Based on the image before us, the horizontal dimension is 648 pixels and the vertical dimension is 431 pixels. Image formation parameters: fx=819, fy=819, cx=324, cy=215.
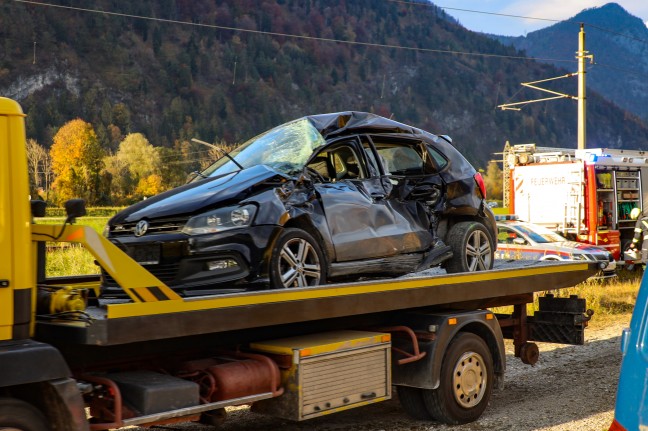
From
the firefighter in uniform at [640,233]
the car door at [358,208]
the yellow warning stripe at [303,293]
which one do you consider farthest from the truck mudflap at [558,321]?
the firefighter in uniform at [640,233]

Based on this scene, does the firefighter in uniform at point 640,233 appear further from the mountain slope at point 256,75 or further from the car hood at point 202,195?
the mountain slope at point 256,75

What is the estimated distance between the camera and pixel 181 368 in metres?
5.50

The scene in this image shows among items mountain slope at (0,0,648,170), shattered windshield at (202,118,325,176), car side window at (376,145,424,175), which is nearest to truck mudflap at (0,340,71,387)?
shattered windshield at (202,118,325,176)

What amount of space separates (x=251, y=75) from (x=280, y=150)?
113 m

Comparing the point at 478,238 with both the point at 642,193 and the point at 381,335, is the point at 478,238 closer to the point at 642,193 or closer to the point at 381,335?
the point at 381,335

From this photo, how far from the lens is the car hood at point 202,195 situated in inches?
235

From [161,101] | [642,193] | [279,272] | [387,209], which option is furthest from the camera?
[161,101]

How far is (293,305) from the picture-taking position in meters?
5.51

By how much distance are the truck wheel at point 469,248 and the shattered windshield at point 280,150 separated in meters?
1.82

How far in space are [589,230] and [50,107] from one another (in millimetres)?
81924

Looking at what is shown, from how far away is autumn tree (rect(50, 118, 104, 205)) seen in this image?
72875 millimetres

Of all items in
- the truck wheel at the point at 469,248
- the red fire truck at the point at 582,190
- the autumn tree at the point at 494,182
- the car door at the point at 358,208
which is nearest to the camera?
the car door at the point at 358,208

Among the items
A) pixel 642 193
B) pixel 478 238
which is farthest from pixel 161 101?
pixel 478 238

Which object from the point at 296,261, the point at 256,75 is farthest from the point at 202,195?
the point at 256,75
